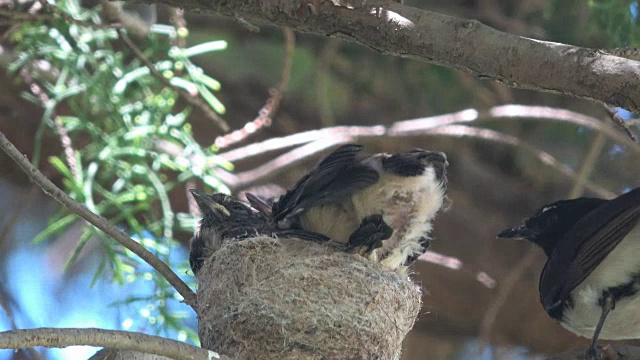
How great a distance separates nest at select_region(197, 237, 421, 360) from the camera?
274 cm

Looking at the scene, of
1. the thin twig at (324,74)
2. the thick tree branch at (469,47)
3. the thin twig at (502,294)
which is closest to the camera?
the thick tree branch at (469,47)

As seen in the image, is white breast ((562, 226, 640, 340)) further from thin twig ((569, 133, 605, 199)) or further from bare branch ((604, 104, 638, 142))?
thin twig ((569, 133, 605, 199))

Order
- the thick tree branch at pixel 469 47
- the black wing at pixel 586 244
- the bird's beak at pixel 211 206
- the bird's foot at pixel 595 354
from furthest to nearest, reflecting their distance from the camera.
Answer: the bird's beak at pixel 211 206, the black wing at pixel 586 244, the bird's foot at pixel 595 354, the thick tree branch at pixel 469 47

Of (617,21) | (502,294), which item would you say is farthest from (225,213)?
(502,294)

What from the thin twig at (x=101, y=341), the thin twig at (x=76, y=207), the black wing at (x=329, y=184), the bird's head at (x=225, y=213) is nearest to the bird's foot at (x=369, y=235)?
the black wing at (x=329, y=184)

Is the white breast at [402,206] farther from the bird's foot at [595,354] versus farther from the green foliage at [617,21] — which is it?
the green foliage at [617,21]

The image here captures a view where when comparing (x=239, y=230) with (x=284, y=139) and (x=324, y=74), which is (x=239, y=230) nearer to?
(x=284, y=139)

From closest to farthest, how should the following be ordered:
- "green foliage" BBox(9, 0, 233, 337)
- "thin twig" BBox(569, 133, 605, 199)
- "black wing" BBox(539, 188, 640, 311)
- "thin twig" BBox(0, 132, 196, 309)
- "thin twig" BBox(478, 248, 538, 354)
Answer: "thin twig" BBox(0, 132, 196, 309) → "black wing" BBox(539, 188, 640, 311) → "green foliage" BBox(9, 0, 233, 337) → "thin twig" BBox(569, 133, 605, 199) → "thin twig" BBox(478, 248, 538, 354)

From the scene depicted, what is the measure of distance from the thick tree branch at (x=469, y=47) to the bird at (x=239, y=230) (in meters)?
0.71

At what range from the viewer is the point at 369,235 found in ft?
9.84

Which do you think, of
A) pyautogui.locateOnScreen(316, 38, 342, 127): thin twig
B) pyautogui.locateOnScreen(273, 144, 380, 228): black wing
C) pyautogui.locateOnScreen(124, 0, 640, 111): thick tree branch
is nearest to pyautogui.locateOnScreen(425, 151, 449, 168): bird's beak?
pyautogui.locateOnScreen(273, 144, 380, 228): black wing

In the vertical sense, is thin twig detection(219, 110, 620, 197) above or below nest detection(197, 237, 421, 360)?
below

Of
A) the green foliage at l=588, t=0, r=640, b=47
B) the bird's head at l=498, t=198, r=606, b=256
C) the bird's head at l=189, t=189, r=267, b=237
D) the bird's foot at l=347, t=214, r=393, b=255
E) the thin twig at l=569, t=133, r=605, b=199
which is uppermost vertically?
the green foliage at l=588, t=0, r=640, b=47

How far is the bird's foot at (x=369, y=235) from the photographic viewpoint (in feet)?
9.85
